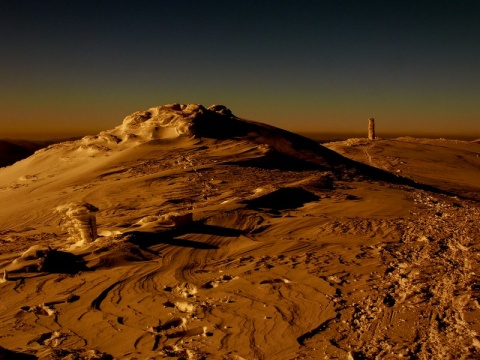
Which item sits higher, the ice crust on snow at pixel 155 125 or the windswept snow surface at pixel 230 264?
the ice crust on snow at pixel 155 125

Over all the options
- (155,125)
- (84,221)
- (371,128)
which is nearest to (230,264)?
(84,221)

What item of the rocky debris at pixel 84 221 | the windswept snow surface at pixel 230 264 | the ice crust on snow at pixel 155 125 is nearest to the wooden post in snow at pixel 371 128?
the ice crust on snow at pixel 155 125

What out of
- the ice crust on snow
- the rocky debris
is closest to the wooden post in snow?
the ice crust on snow

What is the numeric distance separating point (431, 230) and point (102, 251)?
693 cm

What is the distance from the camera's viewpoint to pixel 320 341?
14.6ft

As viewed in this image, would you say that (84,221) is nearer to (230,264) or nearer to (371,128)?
(230,264)

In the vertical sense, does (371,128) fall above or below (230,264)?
above

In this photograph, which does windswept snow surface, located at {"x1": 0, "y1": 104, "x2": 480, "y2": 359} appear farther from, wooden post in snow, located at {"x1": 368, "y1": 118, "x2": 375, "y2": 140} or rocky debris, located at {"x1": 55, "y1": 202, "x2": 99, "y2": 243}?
wooden post in snow, located at {"x1": 368, "y1": 118, "x2": 375, "y2": 140}

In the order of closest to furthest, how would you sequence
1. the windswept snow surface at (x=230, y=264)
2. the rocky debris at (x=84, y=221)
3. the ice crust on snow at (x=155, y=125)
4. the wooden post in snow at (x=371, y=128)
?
the windswept snow surface at (x=230, y=264) < the rocky debris at (x=84, y=221) < the ice crust on snow at (x=155, y=125) < the wooden post in snow at (x=371, y=128)

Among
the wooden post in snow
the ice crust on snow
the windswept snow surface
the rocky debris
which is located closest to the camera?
the windswept snow surface


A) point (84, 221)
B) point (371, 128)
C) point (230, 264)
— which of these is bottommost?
point (230, 264)

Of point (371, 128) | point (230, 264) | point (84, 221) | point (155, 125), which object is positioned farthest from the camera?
point (371, 128)

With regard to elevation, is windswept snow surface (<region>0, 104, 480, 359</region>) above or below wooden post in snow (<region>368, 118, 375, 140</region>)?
below

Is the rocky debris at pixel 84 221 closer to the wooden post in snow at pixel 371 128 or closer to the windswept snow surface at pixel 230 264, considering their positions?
the windswept snow surface at pixel 230 264
